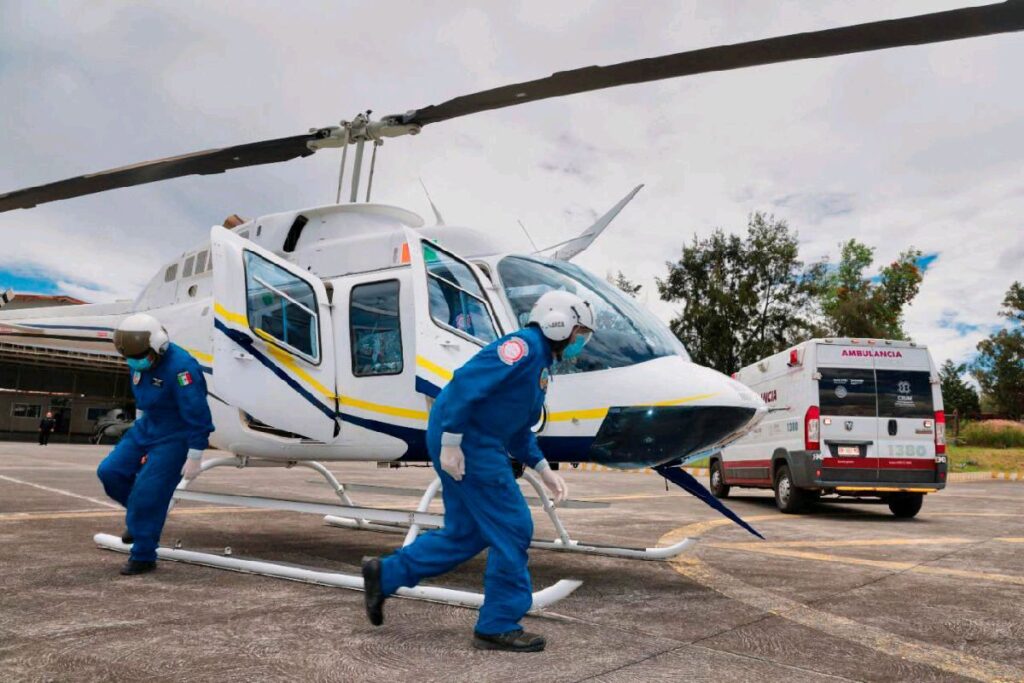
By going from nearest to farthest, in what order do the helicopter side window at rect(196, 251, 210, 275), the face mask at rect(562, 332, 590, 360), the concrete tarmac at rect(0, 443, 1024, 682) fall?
the concrete tarmac at rect(0, 443, 1024, 682), the face mask at rect(562, 332, 590, 360), the helicopter side window at rect(196, 251, 210, 275)

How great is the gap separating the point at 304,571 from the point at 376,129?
4064 mm

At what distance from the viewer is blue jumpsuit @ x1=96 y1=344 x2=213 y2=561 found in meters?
5.17

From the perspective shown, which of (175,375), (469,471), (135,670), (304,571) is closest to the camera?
(135,670)

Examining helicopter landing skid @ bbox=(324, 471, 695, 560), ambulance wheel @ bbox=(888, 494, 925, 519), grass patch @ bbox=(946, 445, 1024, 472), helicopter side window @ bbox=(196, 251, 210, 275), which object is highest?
helicopter side window @ bbox=(196, 251, 210, 275)

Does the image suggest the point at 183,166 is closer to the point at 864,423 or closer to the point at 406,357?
the point at 406,357

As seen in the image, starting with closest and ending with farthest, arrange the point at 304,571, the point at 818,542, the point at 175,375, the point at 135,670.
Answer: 1. the point at 135,670
2. the point at 304,571
3. the point at 175,375
4. the point at 818,542

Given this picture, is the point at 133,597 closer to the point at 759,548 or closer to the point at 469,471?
the point at 469,471

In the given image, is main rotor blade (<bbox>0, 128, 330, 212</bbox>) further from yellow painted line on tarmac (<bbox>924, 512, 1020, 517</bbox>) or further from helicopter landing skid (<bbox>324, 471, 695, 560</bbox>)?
yellow painted line on tarmac (<bbox>924, 512, 1020, 517</bbox>)

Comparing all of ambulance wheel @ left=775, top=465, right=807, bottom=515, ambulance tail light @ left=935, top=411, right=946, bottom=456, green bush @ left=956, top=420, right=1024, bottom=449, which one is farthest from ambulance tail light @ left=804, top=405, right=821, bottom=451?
green bush @ left=956, top=420, right=1024, bottom=449

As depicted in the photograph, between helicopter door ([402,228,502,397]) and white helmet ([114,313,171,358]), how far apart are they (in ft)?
6.01

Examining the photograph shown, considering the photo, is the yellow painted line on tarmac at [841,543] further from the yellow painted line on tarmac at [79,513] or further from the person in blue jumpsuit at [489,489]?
the yellow painted line on tarmac at [79,513]

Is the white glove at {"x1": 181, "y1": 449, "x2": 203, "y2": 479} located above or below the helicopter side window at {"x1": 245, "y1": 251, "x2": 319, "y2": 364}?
below

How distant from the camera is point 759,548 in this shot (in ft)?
23.7

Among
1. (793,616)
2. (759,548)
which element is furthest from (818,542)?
(793,616)
